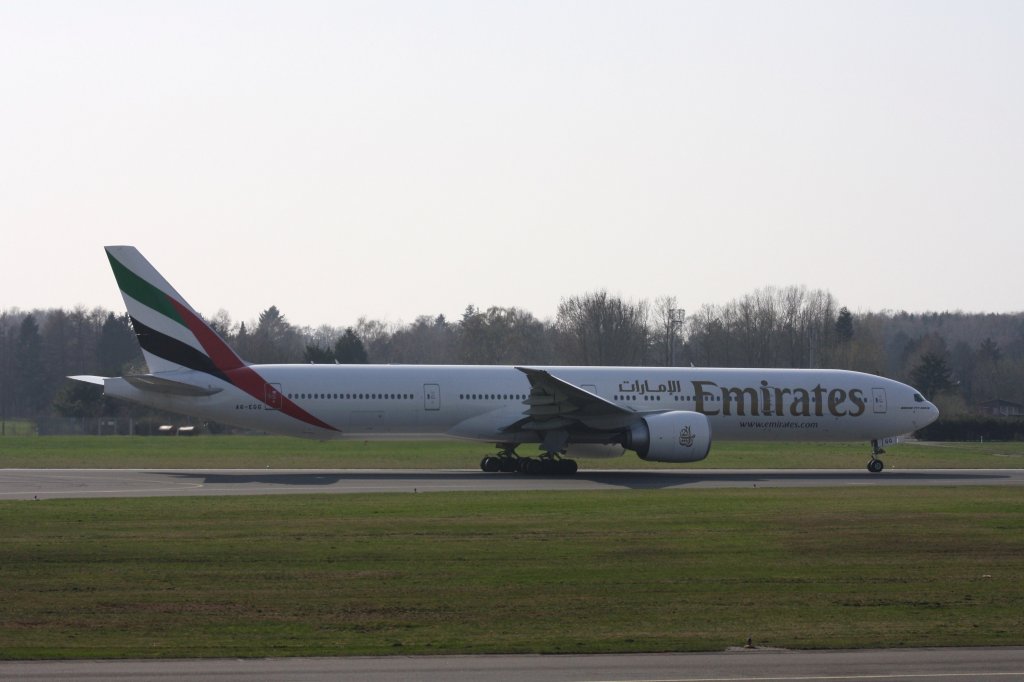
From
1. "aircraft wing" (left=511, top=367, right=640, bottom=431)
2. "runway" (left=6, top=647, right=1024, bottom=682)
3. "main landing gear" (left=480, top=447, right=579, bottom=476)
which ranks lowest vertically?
"runway" (left=6, top=647, right=1024, bottom=682)

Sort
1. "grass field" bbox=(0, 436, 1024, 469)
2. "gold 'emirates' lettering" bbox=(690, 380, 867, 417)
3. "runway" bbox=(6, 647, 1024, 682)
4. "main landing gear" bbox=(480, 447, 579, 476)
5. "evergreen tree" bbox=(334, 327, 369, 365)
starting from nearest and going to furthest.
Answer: "runway" bbox=(6, 647, 1024, 682)
"main landing gear" bbox=(480, 447, 579, 476)
"gold 'emirates' lettering" bbox=(690, 380, 867, 417)
"grass field" bbox=(0, 436, 1024, 469)
"evergreen tree" bbox=(334, 327, 369, 365)

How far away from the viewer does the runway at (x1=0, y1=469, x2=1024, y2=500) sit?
27.9 meters

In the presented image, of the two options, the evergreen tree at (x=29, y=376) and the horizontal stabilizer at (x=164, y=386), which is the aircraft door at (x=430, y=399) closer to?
the horizontal stabilizer at (x=164, y=386)

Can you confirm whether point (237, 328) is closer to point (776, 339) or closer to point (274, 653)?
point (776, 339)

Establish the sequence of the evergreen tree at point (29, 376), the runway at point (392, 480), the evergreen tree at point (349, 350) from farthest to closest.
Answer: the evergreen tree at point (29, 376) < the evergreen tree at point (349, 350) < the runway at point (392, 480)

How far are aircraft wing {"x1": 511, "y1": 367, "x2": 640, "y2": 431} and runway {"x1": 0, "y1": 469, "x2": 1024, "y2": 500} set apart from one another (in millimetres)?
1461

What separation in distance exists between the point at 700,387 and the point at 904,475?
627cm

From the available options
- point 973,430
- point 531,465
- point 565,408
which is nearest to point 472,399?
point 531,465

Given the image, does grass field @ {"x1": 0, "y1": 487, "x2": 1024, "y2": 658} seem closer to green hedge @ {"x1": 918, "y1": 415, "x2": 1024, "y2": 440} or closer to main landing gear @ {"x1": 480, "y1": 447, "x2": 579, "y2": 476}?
main landing gear @ {"x1": 480, "y1": 447, "x2": 579, "y2": 476}

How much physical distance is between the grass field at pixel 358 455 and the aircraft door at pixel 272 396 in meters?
3.50

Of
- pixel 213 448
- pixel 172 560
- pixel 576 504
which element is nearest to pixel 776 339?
pixel 213 448

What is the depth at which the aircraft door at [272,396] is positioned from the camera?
3406 centimetres

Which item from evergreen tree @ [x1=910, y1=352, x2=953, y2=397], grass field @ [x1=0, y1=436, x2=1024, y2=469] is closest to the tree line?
evergreen tree @ [x1=910, y1=352, x2=953, y2=397]

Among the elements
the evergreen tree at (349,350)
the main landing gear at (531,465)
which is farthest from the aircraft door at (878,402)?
the evergreen tree at (349,350)
